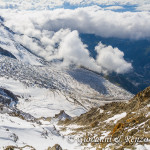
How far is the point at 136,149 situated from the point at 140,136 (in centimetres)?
435

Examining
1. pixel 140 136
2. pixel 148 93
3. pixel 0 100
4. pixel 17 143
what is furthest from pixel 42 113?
pixel 140 136

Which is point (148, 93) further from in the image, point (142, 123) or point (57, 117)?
point (57, 117)

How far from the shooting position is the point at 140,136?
3391 centimetres

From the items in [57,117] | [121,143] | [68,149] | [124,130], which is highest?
[57,117]

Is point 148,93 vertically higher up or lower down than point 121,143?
higher up

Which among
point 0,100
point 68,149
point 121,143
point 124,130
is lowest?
point 68,149

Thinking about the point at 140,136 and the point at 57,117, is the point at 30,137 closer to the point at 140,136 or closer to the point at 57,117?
the point at 140,136

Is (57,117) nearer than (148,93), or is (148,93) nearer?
(148,93)

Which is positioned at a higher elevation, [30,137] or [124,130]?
[124,130]

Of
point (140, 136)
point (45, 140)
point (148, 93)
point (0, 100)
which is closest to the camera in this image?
point (140, 136)

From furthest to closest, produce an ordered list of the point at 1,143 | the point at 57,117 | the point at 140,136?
the point at 57,117
the point at 1,143
the point at 140,136

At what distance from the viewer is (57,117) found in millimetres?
142625

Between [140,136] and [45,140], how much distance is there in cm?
2752

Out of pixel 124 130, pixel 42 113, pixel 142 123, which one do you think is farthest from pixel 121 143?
pixel 42 113
